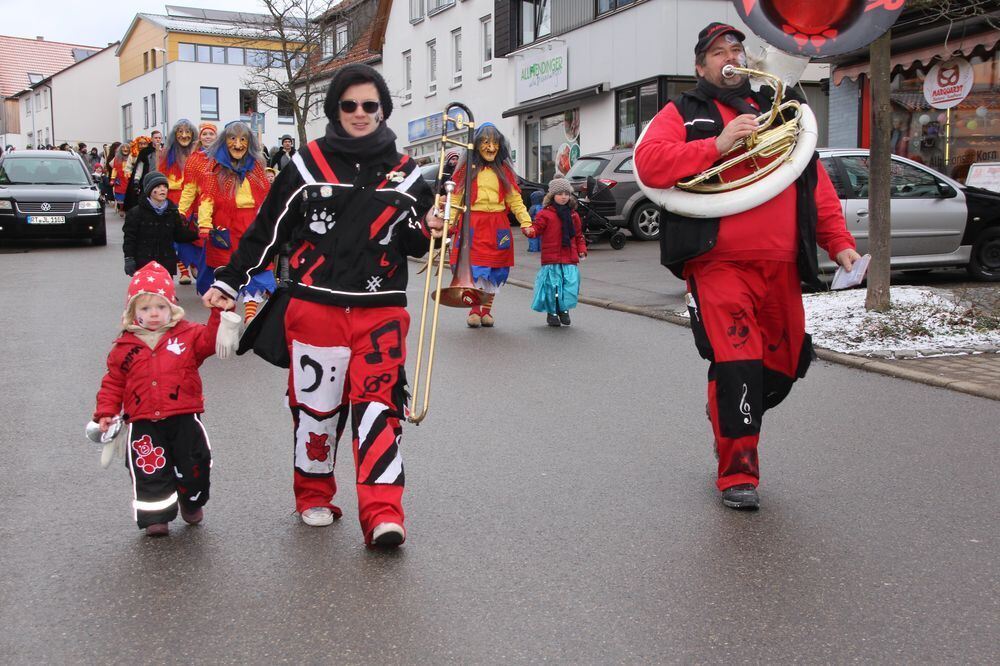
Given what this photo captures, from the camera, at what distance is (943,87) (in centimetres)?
1766

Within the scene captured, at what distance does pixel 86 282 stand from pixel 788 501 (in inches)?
472

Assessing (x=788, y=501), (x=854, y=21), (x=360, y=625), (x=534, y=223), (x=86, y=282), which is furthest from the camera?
(x=86, y=282)

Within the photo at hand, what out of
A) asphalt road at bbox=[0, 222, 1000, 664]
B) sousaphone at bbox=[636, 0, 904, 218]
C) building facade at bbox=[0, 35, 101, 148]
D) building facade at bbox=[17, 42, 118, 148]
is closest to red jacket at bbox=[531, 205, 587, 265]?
asphalt road at bbox=[0, 222, 1000, 664]

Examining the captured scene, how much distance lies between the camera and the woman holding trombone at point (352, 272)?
442 cm

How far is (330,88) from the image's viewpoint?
Result: 14.7 feet

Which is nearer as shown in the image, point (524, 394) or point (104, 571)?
point (104, 571)

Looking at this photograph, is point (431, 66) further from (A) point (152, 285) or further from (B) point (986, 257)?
(A) point (152, 285)

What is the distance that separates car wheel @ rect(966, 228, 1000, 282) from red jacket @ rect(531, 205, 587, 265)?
5213mm

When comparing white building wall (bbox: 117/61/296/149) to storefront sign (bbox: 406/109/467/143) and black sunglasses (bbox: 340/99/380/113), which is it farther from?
black sunglasses (bbox: 340/99/380/113)

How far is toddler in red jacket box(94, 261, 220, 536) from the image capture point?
177 inches

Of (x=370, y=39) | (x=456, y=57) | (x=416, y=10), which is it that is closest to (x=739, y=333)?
(x=456, y=57)

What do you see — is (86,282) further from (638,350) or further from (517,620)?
(517,620)

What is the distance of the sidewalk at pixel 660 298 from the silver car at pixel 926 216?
0.65 m

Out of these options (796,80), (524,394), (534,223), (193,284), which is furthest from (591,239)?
(796,80)
